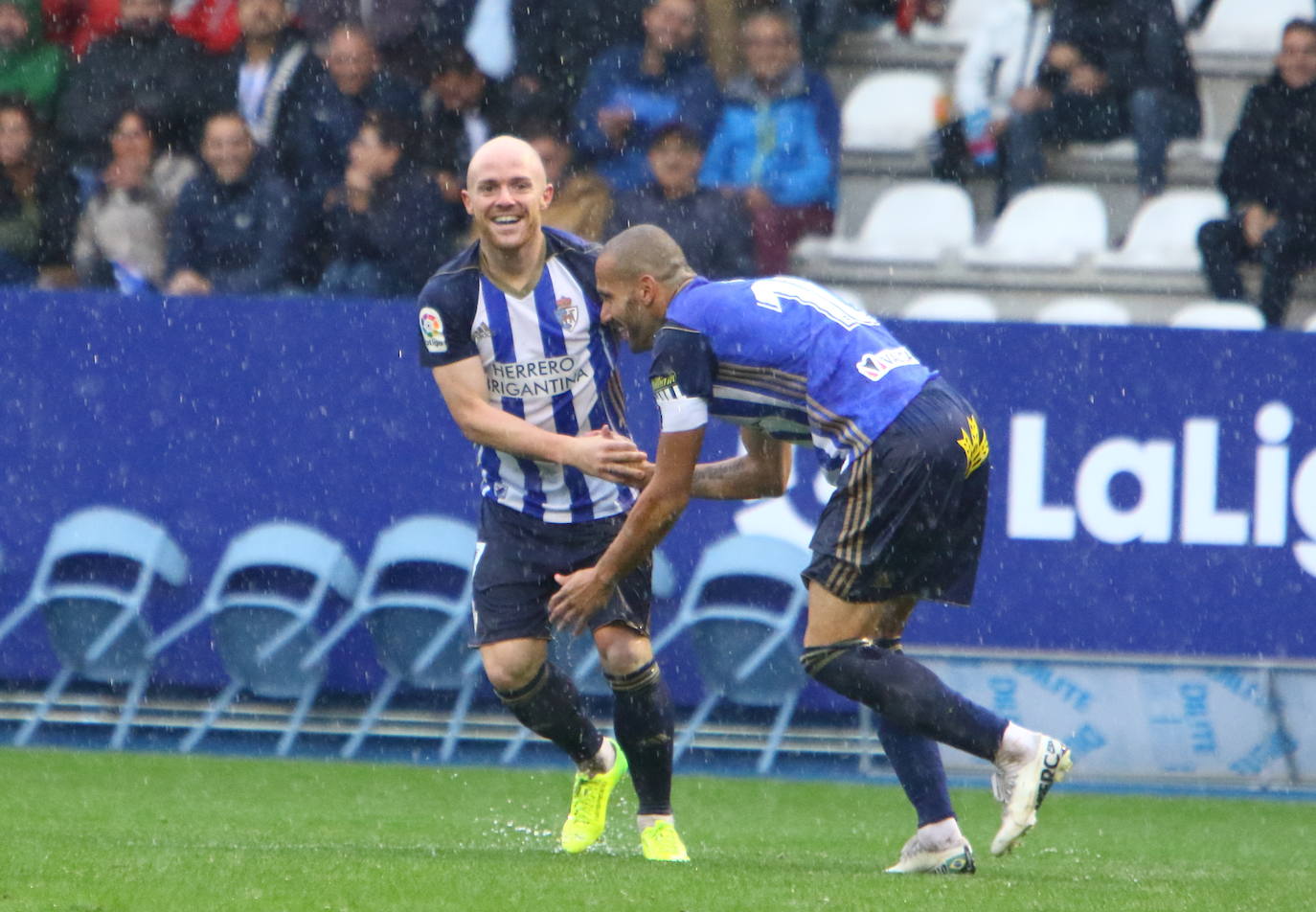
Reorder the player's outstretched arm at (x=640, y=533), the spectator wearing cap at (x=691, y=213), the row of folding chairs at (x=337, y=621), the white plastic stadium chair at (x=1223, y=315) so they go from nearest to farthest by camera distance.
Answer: the player's outstretched arm at (x=640, y=533) → the row of folding chairs at (x=337, y=621) → the spectator wearing cap at (x=691, y=213) → the white plastic stadium chair at (x=1223, y=315)

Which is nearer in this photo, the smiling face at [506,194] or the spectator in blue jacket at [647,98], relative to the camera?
the smiling face at [506,194]

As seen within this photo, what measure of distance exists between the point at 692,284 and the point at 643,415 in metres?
2.96

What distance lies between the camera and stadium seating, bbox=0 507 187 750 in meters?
8.27

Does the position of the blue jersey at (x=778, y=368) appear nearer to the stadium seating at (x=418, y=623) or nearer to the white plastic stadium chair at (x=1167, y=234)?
the stadium seating at (x=418, y=623)

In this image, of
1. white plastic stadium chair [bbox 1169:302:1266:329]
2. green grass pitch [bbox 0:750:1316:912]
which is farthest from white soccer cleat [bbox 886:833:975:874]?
white plastic stadium chair [bbox 1169:302:1266:329]

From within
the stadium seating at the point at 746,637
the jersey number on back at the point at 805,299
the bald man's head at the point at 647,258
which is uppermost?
the bald man's head at the point at 647,258

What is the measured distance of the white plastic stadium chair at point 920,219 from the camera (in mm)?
10297

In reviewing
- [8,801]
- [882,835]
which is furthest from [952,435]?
[8,801]

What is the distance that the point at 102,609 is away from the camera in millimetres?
8359

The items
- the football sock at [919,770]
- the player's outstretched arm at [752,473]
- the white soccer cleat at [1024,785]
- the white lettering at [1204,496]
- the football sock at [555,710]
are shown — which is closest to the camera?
the white soccer cleat at [1024,785]

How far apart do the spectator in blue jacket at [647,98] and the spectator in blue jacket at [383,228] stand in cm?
90

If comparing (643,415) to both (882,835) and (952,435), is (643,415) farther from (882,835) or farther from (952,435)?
(952,435)

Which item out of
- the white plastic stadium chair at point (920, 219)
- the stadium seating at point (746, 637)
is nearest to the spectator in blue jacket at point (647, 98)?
the white plastic stadium chair at point (920, 219)

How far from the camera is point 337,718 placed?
8.42 metres
